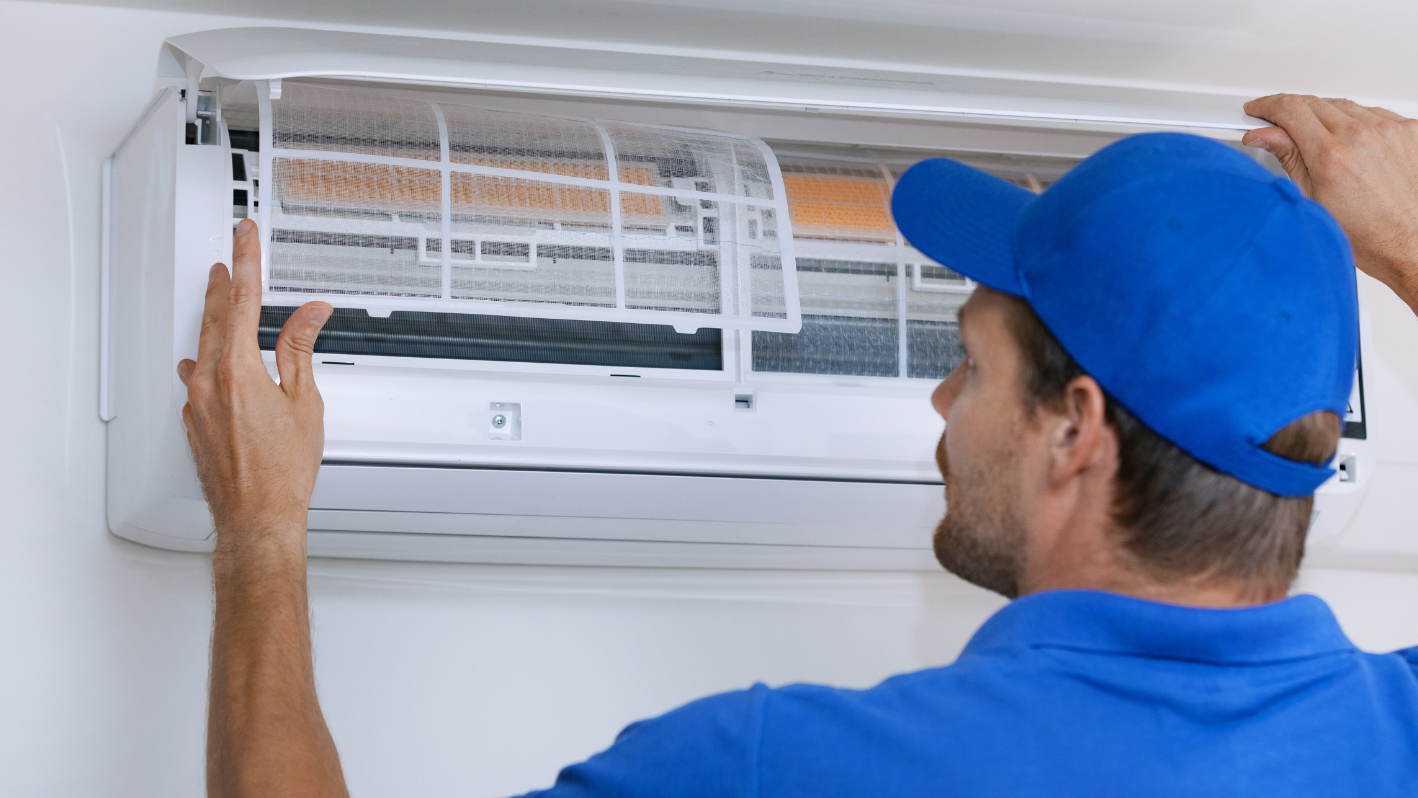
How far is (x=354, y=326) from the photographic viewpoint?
1.15 metres

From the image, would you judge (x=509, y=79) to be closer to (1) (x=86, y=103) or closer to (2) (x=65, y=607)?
(1) (x=86, y=103)

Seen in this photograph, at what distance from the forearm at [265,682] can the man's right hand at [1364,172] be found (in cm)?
104

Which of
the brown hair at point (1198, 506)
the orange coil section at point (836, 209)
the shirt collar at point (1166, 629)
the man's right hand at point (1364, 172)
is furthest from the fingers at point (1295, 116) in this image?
the shirt collar at point (1166, 629)

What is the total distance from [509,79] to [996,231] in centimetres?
52

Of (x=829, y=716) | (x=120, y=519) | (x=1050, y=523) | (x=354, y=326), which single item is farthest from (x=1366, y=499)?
(x=120, y=519)

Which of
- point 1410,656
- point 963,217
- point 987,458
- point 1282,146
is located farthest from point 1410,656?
point 1282,146

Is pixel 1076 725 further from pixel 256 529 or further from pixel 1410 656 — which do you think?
pixel 256 529

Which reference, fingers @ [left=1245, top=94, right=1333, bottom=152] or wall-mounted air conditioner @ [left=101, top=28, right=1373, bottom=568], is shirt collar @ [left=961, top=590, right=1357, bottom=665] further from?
fingers @ [left=1245, top=94, right=1333, bottom=152]

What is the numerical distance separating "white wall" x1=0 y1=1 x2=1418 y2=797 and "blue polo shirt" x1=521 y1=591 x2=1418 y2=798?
637 mm

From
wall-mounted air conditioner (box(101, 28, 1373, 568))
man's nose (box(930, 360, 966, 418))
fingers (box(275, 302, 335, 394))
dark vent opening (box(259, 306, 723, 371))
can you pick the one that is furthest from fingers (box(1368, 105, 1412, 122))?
fingers (box(275, 302, 335, 394))

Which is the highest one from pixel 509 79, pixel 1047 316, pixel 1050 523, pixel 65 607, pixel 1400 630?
pixel 509 79

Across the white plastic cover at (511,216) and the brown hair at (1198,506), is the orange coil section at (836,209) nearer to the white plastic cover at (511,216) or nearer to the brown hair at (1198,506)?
the white plastic cover at (511,216)

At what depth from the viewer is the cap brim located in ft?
2.78

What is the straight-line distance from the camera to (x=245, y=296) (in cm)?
102
